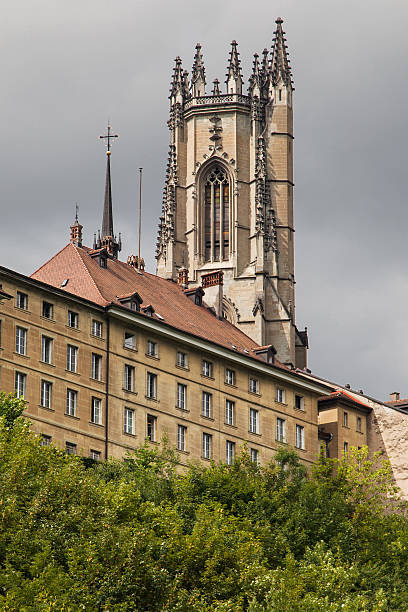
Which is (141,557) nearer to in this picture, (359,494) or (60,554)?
(60,554)

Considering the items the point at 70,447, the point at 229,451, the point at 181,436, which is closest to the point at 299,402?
the point at 229,451

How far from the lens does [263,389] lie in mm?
99312

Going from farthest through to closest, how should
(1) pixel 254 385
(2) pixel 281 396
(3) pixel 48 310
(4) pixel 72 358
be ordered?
(2) pixel 281 396 < (1) pixel 254 385 < (4) pixel 72 358 < (3) pixel 48 310

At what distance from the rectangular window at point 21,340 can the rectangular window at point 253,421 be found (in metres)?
18.6

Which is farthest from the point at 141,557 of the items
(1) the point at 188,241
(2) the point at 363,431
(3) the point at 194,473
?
(1) the point at 188,241

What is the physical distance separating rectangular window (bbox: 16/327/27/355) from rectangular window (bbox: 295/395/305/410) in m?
23.7

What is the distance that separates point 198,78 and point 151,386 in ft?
169

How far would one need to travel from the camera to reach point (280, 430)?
9925 cm

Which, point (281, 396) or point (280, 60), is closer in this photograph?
point (281, 396)

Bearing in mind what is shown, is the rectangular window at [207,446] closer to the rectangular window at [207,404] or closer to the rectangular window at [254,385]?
the rectangular window at [207,404]

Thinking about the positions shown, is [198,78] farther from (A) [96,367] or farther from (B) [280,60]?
(A) [96,367]

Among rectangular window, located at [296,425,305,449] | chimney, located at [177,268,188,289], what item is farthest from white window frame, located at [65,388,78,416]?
chimney, located at [177,268,188,289]

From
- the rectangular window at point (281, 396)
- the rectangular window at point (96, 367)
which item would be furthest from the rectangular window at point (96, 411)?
the rectangular window at point (281, 396)

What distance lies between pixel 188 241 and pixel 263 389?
112 feet
